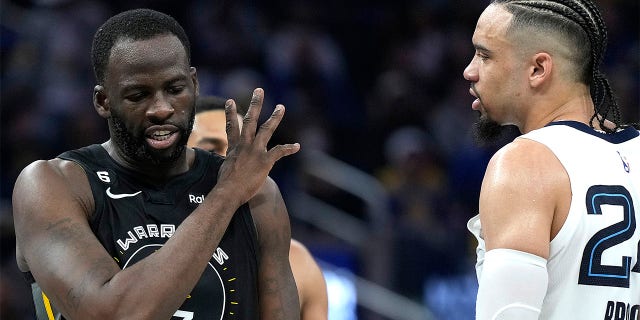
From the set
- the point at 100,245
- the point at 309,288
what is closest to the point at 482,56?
the point at 100,245

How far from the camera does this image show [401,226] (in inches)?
325

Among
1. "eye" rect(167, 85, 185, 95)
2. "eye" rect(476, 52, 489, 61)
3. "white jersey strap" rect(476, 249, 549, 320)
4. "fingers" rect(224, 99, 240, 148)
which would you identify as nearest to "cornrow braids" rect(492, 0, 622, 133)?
"eye" rect(476, 52, 489, 61)

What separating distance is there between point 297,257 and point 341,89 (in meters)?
6.36

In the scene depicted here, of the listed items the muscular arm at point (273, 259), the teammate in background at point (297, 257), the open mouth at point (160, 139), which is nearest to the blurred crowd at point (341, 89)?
the teammate in background at point (297, 257)

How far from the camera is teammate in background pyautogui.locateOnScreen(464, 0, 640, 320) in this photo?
276 cm

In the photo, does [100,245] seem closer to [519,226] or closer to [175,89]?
[175,89]

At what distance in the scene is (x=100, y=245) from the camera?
9.64 feet

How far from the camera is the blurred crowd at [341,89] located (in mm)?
8406

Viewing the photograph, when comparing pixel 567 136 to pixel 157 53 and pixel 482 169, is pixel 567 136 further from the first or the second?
pixel 482 169

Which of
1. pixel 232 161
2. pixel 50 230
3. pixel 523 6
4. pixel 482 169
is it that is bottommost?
pixel 50 230

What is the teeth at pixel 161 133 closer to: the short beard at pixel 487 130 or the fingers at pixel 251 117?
the fingers at pixel 251 117

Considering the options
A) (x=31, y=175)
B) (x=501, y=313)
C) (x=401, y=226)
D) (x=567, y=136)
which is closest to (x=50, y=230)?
(x=31, y=175)

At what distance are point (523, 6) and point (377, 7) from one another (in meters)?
8.73

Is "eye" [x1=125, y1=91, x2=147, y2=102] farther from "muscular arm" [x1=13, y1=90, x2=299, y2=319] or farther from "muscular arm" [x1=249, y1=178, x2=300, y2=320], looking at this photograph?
"muscular arm" [x1=249, y1=178, x2=300, y2=320]
